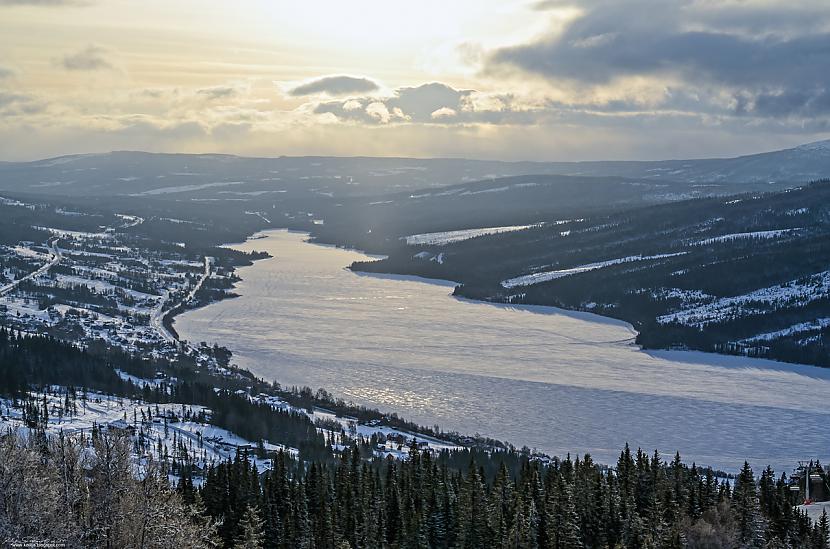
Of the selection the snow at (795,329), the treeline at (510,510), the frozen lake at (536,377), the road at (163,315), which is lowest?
the road at (163,315)

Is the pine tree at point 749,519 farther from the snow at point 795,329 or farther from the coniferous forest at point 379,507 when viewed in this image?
the snow at point 795,329

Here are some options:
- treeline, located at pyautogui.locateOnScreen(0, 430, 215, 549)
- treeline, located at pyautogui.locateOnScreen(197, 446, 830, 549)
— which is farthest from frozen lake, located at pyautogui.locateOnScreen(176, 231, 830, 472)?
treeline, located at pyautogui.locateOnScreen(0, 430, 215, 549)

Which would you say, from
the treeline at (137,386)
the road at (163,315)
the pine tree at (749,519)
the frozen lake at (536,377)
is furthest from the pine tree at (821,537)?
the road at (163,315)

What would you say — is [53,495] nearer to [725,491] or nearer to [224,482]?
[224,482]

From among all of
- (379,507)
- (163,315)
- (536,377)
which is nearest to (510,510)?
(379,507)

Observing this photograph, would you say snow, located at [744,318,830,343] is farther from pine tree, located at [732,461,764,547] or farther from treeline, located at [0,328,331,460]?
pine tree, located at [732,461,764,547]

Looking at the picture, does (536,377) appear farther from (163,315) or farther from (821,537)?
(163,315)
